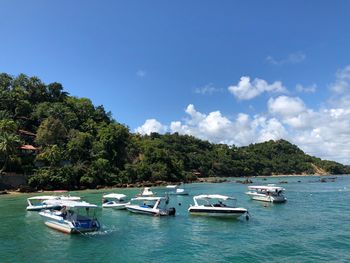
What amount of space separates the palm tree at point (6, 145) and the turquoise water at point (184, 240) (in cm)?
3883

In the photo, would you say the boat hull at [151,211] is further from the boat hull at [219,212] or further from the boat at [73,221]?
the boat at [73,221]

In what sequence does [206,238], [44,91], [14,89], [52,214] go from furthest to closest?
[44,91] < [14,89] < [52,214] < [206,238]

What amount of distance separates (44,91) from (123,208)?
295 ft

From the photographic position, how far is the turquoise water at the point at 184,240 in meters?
27.4

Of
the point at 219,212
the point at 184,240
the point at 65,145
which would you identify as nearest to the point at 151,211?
the point at 219,212

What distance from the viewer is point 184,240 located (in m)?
33.1

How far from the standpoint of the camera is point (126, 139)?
128125 mm

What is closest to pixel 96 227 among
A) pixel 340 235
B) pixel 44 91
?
pixel 340 235

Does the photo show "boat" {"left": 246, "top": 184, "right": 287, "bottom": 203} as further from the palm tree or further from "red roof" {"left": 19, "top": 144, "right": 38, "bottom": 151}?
"red roof" {"left": 19, "top": 144, "right": 38, "bottom": 151}

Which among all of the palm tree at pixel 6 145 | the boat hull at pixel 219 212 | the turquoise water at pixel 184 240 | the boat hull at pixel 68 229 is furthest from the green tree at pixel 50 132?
the boat hull at pixel 68 229

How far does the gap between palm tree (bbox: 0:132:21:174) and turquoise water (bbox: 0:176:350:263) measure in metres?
38.8

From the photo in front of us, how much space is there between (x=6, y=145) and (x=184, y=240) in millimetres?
62936

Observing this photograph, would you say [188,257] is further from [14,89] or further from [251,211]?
[14,89]

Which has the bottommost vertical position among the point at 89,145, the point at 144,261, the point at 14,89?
the point at 144,261
